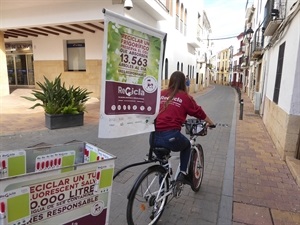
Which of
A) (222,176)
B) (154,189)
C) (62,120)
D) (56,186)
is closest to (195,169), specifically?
(154,189)

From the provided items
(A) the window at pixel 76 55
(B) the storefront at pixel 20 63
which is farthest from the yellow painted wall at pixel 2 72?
(A) the window at pixel 76 55

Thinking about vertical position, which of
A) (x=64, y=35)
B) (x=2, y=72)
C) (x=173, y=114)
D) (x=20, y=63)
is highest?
(x=64, y=35)

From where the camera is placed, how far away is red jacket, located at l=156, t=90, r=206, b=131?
258cm

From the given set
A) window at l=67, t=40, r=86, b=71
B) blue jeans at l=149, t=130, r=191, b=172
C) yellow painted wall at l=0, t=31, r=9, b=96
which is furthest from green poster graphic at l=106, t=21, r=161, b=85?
yellow painted wall at l=0, t=31, r=9, b=96

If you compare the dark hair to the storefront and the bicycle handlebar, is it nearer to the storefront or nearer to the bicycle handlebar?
the bicycle handlebar

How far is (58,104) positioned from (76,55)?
7.85m

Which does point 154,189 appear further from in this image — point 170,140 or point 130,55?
point 130,55

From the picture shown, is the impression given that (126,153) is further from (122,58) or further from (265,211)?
(122,58)

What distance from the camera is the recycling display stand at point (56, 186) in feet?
4.88

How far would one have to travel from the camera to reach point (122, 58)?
196cm

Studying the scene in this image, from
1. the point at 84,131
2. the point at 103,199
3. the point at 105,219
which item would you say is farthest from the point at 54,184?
the point at 84,131

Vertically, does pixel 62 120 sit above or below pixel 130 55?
below

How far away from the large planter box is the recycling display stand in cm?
469

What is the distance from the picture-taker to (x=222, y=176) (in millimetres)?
4035
